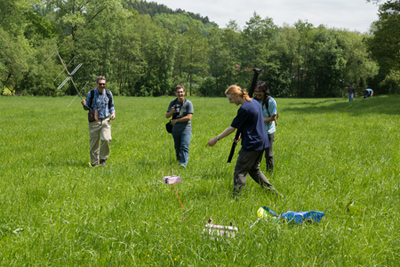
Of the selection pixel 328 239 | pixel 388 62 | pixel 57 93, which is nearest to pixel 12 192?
pixel 328 239

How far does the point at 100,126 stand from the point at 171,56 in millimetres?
63517

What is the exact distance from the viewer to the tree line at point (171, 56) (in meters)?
46.9

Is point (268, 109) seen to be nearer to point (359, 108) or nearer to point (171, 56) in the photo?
point (359, 108)

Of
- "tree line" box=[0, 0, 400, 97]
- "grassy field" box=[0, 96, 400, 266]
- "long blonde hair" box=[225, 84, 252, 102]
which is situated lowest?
"grassy field" box=[0, 96, 400, 266]

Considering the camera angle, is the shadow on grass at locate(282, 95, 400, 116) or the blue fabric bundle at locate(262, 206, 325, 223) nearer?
the blue fabric bundle at locate(262, 206, 325, 223)

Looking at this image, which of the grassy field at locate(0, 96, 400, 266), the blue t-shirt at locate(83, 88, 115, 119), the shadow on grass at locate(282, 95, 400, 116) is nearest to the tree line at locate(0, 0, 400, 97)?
the shadow on grass at locate(282, 95, 400, 116)

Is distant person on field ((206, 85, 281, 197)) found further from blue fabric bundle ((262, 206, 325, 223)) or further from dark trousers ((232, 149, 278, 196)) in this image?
blue fabric bundle ((262, 206, 325, 223))

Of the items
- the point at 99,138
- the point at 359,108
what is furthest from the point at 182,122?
the point at 359,108

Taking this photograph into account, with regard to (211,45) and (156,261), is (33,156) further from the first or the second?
(211,45)

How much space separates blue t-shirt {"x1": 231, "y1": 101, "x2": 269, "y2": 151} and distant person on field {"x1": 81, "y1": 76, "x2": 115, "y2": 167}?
4.48 metres

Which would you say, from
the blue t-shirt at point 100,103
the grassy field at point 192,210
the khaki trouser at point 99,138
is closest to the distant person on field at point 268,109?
the grassy field at point 192,210

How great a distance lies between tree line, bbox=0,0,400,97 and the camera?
46906 mm

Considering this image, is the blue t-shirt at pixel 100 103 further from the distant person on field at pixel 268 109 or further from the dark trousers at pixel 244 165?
the dark trousers at pixel 244 165

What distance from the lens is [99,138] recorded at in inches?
311
